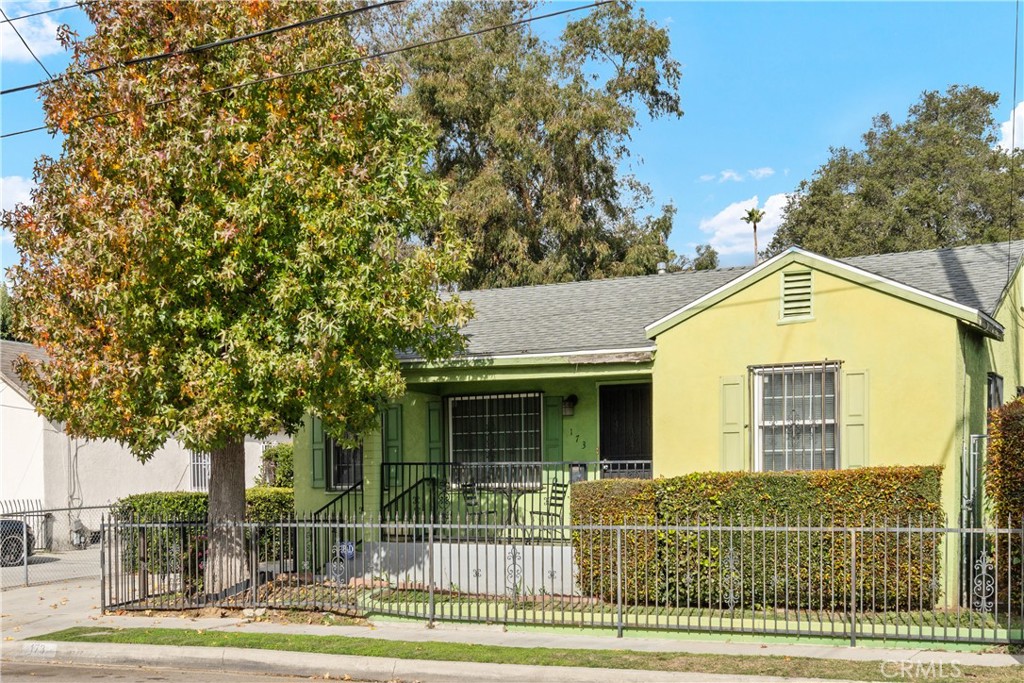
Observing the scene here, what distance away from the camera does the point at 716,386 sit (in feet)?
46.7

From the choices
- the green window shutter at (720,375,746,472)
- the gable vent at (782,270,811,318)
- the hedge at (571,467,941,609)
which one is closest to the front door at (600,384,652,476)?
the green window shutter at (720,375,746,472)

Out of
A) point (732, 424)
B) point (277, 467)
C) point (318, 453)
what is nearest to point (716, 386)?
point (732, 424)

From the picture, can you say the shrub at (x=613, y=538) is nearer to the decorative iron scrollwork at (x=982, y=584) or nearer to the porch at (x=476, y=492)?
the porch at (x=476, y=492)

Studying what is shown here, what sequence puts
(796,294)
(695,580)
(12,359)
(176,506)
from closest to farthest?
(695,580), (796,294), (176,506), (12,359)

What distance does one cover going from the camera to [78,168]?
13.2 metres

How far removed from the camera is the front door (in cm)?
1669

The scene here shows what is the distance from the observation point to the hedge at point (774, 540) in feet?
39.8

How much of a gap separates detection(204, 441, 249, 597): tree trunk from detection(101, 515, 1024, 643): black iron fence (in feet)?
0.10

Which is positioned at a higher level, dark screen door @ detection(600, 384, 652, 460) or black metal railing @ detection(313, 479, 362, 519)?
dark screen door @ detection(600, 384, 652, 460)

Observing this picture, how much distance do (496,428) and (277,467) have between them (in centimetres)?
1230

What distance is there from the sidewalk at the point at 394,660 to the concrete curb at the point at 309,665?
0.4 inches

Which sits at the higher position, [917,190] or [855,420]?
[917,190]

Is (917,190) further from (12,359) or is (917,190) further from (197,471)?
(12,359)

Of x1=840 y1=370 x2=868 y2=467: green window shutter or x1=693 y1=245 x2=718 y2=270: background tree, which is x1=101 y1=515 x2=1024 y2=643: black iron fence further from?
x1=693 y1=245 x2=718 y2=270: background tree
